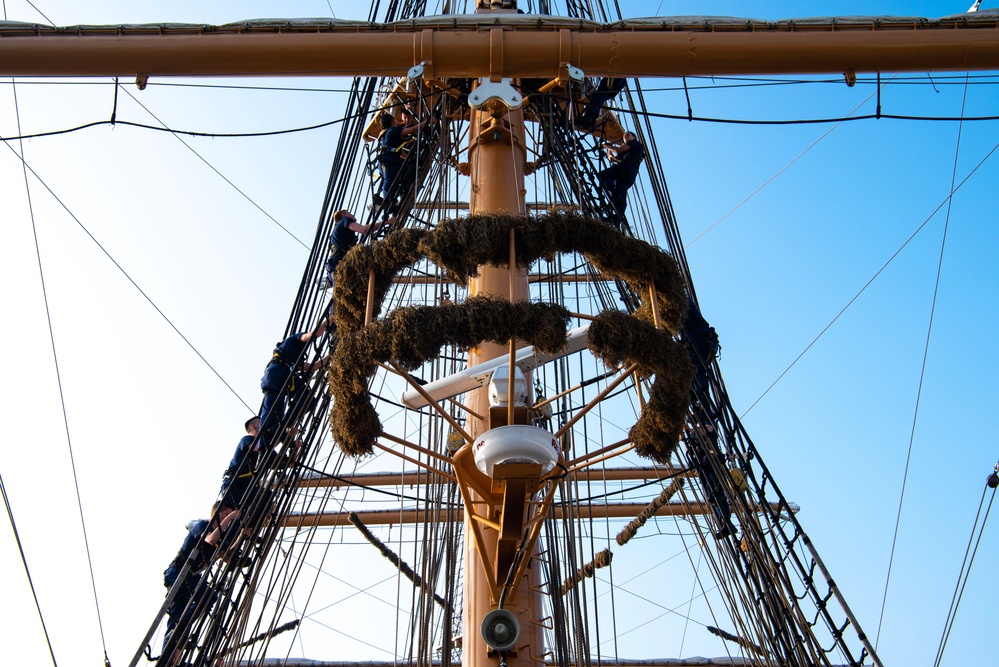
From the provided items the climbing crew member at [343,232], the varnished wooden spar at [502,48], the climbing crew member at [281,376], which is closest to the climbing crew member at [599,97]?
the climbing crew member at [343,232]

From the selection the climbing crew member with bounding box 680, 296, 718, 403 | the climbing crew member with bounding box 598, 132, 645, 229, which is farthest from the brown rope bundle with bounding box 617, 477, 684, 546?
the climbing crew member with bounding box 598, 132, 645, 229

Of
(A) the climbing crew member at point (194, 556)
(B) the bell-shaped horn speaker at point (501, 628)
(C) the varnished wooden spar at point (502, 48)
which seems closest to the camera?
(B) the bell-shaped horn speaker at point (501, 628)

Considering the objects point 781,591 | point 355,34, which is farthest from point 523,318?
point 781,591

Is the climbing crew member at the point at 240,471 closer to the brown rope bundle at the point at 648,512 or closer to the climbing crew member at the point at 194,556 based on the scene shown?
the climbing crew member at the point at 194,556

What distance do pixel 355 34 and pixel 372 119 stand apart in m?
4.27

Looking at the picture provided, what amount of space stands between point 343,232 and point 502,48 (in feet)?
8.93

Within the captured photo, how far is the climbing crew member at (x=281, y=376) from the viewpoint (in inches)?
336

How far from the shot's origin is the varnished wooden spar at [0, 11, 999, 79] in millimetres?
7789

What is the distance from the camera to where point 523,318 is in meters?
4.83

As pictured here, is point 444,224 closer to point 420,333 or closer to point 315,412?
point 420,333

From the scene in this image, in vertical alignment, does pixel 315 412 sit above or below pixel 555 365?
above

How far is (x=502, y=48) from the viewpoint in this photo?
772 cm

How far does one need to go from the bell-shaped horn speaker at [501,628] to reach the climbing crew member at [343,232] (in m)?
4.42

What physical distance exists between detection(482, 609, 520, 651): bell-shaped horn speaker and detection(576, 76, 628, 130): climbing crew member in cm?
630
